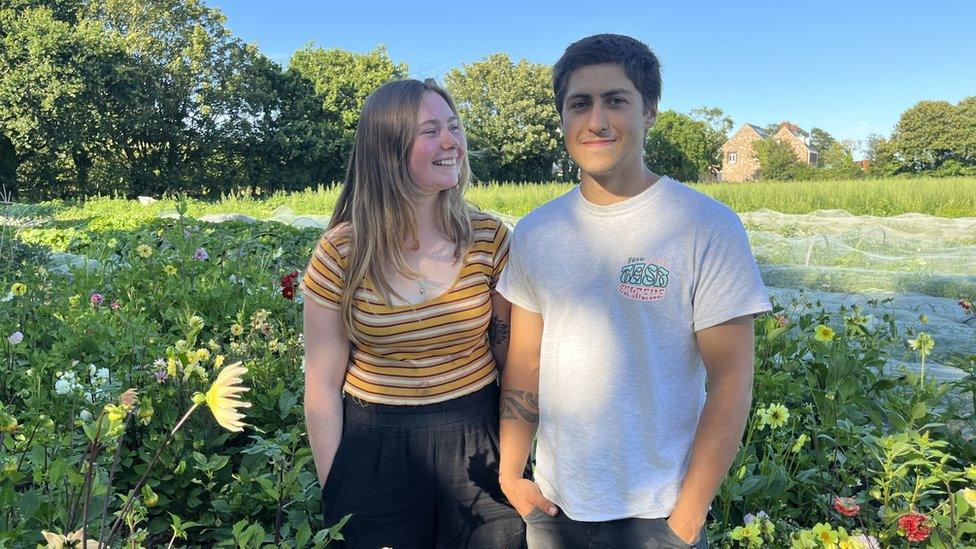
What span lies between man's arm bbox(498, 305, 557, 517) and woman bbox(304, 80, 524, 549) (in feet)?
0.42

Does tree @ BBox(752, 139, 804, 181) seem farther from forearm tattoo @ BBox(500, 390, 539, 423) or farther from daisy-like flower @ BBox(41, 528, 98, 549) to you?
daisy-like flower @ BBox(41, 528, 98, 549)

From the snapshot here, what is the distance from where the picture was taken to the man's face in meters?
1.28

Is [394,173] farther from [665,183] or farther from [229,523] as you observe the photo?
[229,523]

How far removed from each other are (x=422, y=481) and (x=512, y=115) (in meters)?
43.1

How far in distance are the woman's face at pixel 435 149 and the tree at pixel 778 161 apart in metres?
54.9

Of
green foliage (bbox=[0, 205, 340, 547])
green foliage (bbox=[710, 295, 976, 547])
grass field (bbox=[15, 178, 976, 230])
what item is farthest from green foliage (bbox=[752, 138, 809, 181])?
green foliage (bbox=[0, 205, 340, 547])

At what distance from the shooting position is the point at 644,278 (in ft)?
4.09

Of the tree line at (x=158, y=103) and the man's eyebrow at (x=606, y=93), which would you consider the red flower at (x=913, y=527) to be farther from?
the tree line at (x=158, y=103)

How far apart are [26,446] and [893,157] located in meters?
57.7

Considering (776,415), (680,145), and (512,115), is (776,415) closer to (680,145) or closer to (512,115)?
(512,115)

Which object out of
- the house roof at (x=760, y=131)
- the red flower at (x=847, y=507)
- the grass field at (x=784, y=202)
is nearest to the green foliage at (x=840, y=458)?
the red flower at (x=847, y=507)

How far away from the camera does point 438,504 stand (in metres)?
1.62

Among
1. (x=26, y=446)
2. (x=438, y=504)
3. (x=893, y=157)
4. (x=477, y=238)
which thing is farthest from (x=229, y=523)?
(x=893, y=157)

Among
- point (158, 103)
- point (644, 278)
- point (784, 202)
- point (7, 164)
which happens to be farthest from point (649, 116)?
point (7, 164)
